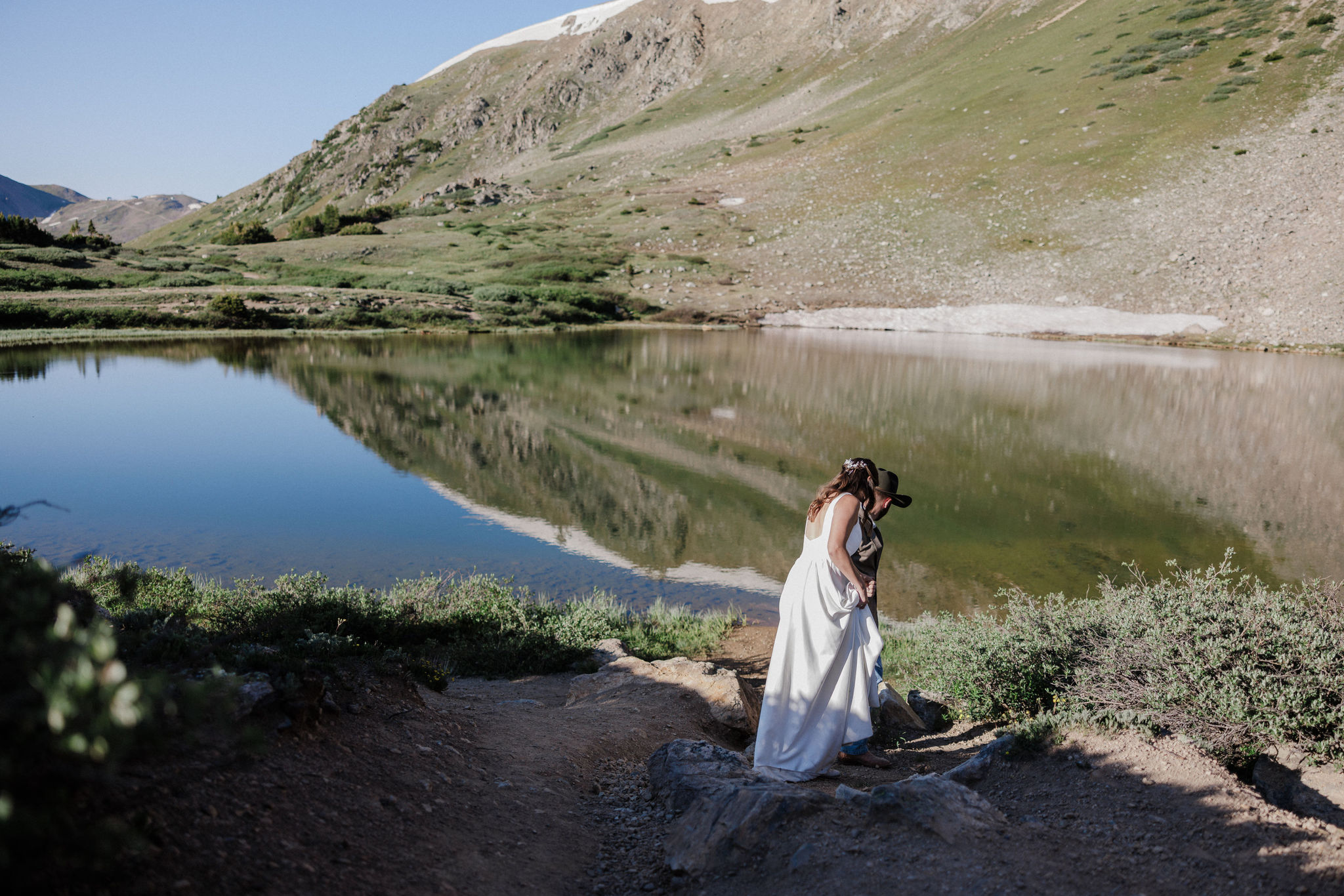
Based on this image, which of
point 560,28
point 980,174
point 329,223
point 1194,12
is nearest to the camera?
point 980,174

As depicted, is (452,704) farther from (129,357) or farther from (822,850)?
(129,357)

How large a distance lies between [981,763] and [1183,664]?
1.46m

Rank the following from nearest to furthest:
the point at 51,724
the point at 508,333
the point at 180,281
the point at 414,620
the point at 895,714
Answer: the point at 51,724 → the point at 895,714 → the point at 414,620 → the point at 508,333 → the point at 180,281

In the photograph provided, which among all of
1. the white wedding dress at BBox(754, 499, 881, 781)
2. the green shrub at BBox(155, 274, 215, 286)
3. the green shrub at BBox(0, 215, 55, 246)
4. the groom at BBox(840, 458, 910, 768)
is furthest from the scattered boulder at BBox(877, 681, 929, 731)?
the green shrub at BBox(0, 215, 55, 246)

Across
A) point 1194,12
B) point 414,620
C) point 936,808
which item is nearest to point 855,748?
point 936,808

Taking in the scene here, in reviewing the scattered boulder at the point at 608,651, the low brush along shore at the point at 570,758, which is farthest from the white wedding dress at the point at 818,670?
the scattered boulder at the point at 608,651

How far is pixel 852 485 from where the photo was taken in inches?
203

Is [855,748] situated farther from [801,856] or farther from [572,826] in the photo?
[572,826]

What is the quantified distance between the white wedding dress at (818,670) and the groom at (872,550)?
6.2 inches

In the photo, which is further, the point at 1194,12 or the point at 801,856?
the point at 1194,12

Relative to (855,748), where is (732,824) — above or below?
above

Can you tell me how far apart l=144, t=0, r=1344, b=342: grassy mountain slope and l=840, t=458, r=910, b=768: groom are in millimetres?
40362

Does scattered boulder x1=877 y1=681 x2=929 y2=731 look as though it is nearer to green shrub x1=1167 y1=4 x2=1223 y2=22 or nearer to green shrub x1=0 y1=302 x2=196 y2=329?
green shrub x1=0 y1=302 x2=196 y2=329

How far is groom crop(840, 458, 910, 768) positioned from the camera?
17.6 feet
